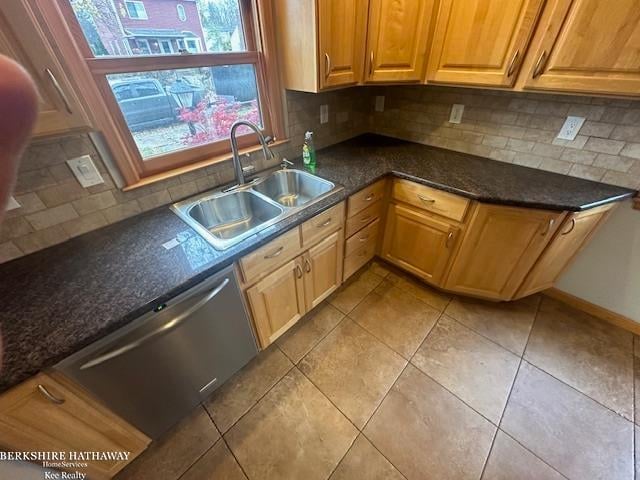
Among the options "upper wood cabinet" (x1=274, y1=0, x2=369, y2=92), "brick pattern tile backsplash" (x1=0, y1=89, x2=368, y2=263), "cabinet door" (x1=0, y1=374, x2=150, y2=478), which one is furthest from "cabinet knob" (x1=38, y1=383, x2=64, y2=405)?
"upper wood cabinet" (x1=274, y1=0, x2=369, y2=92)

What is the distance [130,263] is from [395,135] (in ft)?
6.67

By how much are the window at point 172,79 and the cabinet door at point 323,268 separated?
0.77m

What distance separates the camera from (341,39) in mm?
1379

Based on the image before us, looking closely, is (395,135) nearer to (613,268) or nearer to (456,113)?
(456,113)

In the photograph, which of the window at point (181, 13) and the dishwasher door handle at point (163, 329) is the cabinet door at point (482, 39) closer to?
the window at point (181, 13)

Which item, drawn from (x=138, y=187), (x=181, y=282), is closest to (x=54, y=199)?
(x=138, y=187)

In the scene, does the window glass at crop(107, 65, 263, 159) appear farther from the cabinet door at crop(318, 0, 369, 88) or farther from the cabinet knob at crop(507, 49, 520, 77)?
the cabinet knob at crop(507, 49, 520, 77)

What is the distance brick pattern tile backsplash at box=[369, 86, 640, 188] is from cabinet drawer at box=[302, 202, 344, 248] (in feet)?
3.55

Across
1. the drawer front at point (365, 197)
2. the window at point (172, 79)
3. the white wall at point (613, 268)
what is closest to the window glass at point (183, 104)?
the window at point (172, 79)

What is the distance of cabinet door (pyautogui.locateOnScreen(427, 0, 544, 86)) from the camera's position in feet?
3.87

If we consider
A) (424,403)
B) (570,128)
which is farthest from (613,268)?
(424,403)

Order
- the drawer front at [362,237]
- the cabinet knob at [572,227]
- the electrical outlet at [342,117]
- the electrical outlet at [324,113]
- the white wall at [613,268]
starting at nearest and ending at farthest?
the cabinet knob at [572,227]
the white wall at [613,268]
the drawer front at [362,237]
the electrical outlet at [324,113]
the electrical outlet at [342,117]

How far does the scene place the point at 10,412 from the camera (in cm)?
73

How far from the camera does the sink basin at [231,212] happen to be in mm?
1358
